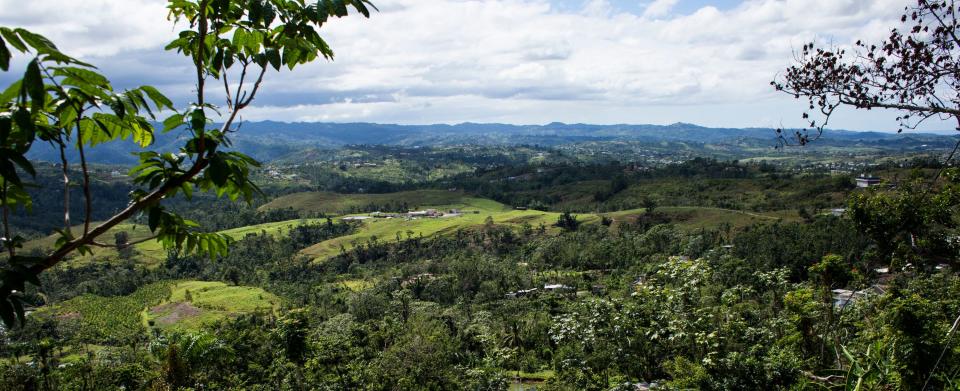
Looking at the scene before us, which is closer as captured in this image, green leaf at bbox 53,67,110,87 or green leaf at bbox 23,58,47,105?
green leaf at bbox 23,58,47,105

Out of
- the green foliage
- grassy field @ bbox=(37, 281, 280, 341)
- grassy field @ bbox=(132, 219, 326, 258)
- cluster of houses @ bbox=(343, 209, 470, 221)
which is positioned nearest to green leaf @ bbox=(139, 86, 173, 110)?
the green foliage

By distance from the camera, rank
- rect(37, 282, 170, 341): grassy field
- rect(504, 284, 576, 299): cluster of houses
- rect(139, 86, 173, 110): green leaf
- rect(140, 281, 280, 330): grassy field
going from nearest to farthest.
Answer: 1. rect(139, 86, 173, 110): green leaf
2. rect(504, 284, 576, 299): cluster of houses
3. rect(37, 282, 170, 341): grassy field
4. rect(140, 281, 280, 330): grassy field

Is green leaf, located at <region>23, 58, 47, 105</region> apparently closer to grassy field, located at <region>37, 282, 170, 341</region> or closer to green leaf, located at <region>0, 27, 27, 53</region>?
green leaf, located at <region>0, 27, 27, 53</region>

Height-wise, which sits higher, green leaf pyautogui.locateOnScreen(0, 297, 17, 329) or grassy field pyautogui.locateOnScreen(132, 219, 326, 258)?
green leaf pyautogui.locateOnScreen(0, 297, 17, 329)

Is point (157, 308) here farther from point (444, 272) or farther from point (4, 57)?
point (4, 57)

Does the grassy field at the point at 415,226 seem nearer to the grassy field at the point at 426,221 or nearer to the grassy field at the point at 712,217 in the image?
the grassy field at the point at 426,221

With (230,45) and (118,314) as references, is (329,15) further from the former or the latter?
(118,314)

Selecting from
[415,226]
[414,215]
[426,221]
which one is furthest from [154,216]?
[414,215]

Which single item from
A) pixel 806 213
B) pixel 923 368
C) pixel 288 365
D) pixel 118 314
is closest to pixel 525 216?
pixel 806 213
